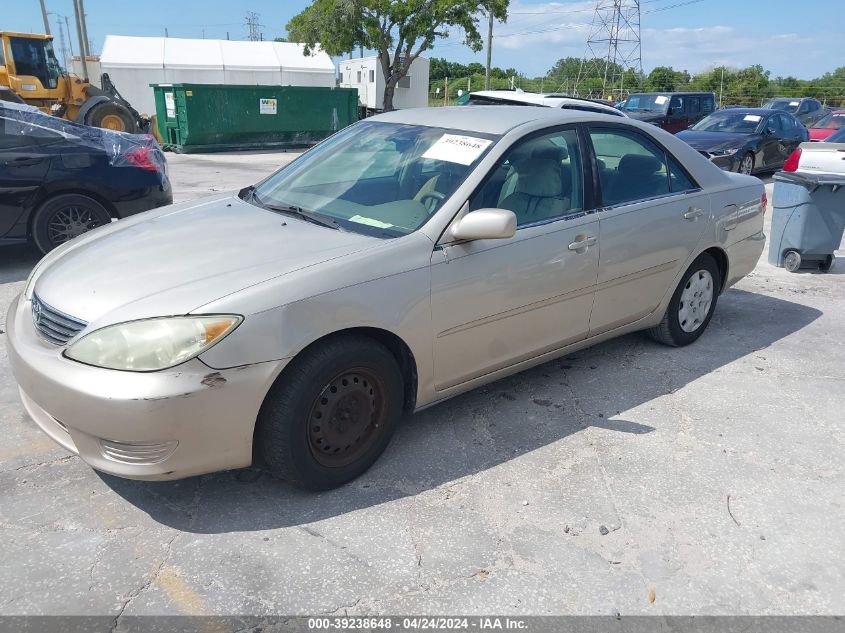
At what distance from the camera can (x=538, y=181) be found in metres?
3.65

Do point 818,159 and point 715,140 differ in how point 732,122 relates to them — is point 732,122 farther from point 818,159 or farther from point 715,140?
point 818,159

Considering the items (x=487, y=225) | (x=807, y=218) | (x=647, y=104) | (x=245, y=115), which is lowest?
(x=807, y=218)

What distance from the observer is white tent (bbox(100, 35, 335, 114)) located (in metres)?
29.5

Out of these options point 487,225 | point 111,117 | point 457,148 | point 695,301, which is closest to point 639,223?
point 695,301

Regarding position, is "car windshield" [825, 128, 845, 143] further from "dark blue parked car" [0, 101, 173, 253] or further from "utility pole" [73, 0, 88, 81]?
"utility pole" [73, 0, 88, 81]

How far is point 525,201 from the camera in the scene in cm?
356

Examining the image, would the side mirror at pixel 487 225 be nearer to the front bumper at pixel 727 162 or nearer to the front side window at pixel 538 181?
the front side window at pixel 538 181

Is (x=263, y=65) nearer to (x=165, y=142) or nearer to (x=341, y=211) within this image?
(x=165, y=142)

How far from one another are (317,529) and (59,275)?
5.27ft

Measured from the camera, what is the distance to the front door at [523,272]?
3.19 meters

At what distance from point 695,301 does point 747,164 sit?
9.75 metres

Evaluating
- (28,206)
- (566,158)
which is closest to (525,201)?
(566,158)

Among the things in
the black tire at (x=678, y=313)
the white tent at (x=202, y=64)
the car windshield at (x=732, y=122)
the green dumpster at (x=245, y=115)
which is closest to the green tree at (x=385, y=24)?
the white tent at (x=202, y=64)

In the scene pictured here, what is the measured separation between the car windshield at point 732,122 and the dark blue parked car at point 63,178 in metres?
11.3
